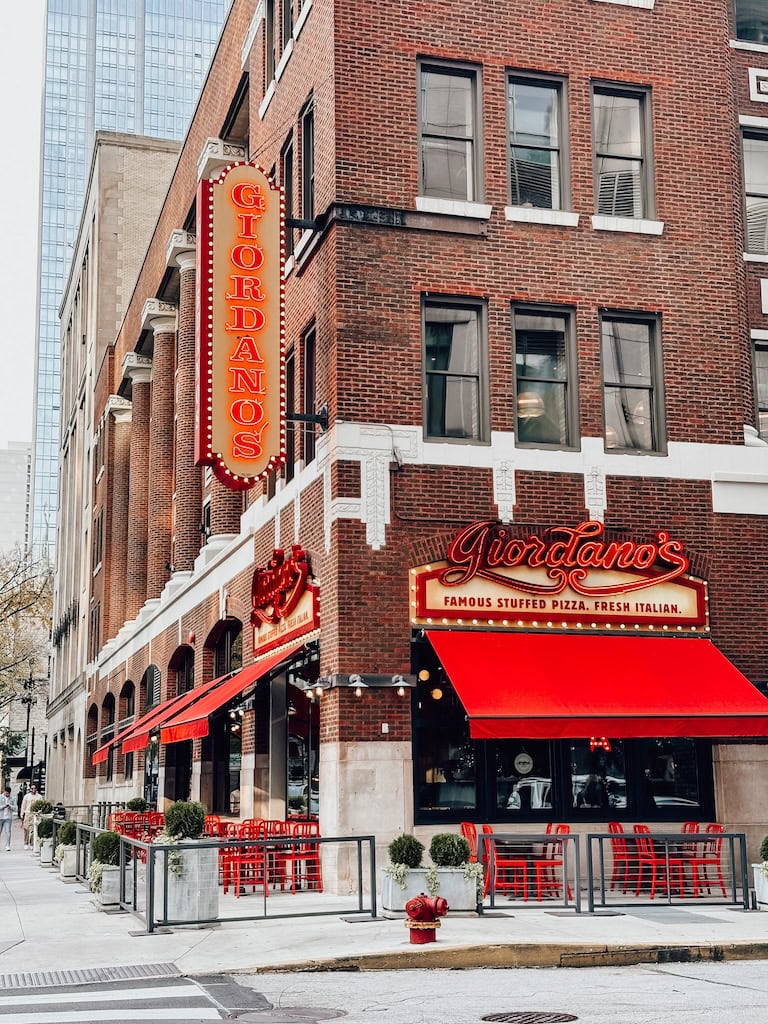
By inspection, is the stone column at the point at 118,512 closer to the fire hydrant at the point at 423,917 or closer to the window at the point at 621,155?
the window at the point at 621,155

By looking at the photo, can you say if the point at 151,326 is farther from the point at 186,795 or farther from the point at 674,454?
the point at 674,454

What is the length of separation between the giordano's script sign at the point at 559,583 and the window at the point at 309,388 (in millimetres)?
3285

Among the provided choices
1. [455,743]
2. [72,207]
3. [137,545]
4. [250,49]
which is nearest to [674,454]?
[455,743]

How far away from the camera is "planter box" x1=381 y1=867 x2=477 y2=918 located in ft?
51.8

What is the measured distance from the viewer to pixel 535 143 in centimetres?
2217

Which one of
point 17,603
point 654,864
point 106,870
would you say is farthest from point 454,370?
point 17,603

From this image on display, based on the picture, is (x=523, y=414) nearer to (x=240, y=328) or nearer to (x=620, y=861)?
(x=240, y=328)

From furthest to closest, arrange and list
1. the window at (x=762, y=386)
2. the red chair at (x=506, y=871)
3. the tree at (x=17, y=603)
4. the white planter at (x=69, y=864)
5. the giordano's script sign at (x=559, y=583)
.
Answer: the tree at (x=17, y=603) → the white planter at (x=69, y=864) → the window at (x=762, y=386) → the giordano's script sign at (x=559, y=583) → the red chair at (x=506, y=871)

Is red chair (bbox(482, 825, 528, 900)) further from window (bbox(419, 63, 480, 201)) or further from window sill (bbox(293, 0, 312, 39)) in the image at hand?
window sill (bbox(293, 0, 312, 39))

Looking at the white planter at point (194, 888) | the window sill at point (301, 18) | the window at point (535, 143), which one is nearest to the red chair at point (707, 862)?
the white planter at point (194, 888)

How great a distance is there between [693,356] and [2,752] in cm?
11721

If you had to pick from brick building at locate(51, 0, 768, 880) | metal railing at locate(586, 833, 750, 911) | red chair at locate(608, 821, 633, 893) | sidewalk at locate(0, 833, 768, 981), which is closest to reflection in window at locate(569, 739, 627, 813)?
brick building at locate(51, 0, 768, 880)

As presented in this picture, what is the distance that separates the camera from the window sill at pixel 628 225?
864 inches

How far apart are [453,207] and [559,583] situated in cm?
617
